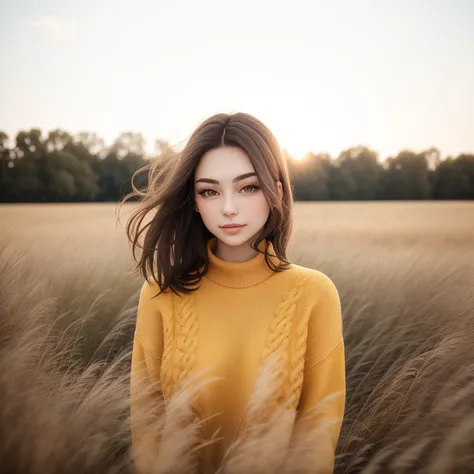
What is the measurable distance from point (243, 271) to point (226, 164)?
37cm

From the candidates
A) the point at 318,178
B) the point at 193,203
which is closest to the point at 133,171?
the point at 318,178

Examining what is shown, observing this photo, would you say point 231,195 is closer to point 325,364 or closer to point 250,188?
point 250,188

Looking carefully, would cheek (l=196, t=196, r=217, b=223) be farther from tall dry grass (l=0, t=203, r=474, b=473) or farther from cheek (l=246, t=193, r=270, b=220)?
tall dry grass (l=0, t=203, r=474, b=473)

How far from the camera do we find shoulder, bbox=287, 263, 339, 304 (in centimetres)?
138

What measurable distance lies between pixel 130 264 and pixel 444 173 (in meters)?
6.31

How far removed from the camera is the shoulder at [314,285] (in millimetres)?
1382

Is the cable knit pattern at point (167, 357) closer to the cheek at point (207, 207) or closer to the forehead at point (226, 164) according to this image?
the cheek at point (207, 207)

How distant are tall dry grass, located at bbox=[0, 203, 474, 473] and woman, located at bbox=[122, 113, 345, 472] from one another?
0.14m

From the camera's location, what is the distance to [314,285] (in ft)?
4.58

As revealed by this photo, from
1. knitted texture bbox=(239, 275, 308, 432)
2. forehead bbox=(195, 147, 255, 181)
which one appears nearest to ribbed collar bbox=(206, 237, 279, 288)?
knitted texture bbox=(239, 275, 308, 432)

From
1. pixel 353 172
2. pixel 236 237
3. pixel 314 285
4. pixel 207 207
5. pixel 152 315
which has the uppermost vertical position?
pixel 353 172

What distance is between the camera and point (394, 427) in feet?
5.47

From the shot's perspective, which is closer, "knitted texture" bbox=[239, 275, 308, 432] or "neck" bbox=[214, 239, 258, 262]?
"knitted texture" bbox=[239, 275, 308, 432]

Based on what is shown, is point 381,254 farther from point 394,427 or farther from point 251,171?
point 251,171
